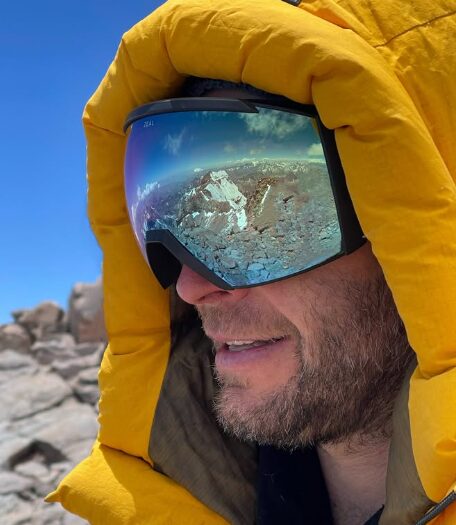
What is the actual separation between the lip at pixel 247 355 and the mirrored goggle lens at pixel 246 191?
181 mm

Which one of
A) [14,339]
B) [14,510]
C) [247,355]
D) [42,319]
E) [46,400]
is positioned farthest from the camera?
[42,319]

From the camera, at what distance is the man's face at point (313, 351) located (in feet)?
4.54

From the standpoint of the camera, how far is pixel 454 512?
101 cm

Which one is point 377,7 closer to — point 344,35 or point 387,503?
point 344,35

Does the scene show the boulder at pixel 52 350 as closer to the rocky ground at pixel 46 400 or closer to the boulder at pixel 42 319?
the rocky ground at pixel 46 400

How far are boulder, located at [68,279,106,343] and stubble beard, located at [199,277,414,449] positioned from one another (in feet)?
35.6

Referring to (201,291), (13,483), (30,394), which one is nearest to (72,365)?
(30,394)

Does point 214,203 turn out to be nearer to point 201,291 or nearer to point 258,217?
point 258,217

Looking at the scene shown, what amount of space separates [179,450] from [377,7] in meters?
1.30

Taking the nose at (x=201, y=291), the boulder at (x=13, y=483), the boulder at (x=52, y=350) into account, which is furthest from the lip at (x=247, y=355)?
the boulder at (x=52, y=350)

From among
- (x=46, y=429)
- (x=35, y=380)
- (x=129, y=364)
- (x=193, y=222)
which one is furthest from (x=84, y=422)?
(x=193, y=222)

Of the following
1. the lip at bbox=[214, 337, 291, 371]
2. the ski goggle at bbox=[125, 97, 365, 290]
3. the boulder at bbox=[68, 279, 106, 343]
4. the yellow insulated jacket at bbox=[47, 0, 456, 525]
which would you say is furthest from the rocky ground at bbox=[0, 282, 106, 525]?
the yellow insulated jacket at bbox=[47, 0, 456, 525]

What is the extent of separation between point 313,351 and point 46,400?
301 inches

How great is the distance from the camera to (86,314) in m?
12.6
